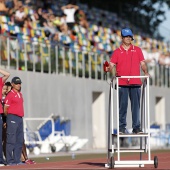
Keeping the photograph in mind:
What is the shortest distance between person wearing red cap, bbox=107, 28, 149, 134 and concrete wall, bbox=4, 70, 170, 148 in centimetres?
1381

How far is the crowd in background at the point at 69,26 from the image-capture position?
3023cm

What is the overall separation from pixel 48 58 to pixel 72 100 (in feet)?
13.8

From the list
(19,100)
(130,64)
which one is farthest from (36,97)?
(130,64)

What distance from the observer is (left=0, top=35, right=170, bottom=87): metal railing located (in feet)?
85.3

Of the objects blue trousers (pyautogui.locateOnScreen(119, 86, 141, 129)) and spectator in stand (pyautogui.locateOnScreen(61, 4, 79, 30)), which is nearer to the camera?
blue trousers (pyautogui.locateOnScreen(119, 86, 141, 129))

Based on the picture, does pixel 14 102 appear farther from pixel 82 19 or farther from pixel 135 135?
pixel 82 19

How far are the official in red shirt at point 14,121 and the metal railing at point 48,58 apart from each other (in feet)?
29.9

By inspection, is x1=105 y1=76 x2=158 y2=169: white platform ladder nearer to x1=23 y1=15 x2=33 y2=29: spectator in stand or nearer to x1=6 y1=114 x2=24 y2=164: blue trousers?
x1=6 y1=114 x2=24 y2=164: blue trousers

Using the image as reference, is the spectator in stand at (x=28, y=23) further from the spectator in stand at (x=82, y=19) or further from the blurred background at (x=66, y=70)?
the spectator in stand at (x=82, y=19)

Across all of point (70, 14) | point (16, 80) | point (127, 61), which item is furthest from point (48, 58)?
→ point (127, 61)

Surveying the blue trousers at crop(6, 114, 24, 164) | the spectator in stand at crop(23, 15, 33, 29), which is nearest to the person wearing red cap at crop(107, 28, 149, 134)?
the blue trousers at crop(6, 114, 24, 164)

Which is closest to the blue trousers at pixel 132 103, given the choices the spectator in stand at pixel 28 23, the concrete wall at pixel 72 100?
the concrete wall at pixel 72 100

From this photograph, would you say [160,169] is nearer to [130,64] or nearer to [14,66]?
[130,64]

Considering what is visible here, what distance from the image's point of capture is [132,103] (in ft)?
42.9
